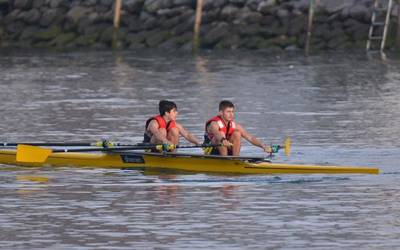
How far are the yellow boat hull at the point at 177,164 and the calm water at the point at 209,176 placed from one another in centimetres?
26

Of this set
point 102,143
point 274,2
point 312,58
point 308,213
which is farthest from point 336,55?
point 308,213

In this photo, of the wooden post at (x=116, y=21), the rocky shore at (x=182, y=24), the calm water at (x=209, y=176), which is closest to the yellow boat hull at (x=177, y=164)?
the calm water at (x=209, y=176)

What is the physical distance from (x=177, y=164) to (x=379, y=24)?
3481cm

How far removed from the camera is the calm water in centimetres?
2223

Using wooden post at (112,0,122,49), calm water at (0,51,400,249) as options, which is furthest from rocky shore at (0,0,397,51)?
calm water at (0,51,400,249)

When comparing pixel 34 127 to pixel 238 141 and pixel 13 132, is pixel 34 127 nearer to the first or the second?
pixel 13 132

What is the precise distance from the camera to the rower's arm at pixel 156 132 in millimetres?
29234

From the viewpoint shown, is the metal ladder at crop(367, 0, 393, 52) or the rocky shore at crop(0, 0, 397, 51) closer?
the metal ladder at crop(367, 0, 393, 52)

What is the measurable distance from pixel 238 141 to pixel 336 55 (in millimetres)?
34960

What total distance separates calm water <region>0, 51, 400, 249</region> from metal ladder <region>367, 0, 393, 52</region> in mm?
2238

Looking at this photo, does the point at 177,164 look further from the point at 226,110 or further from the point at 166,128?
the point at 226,110

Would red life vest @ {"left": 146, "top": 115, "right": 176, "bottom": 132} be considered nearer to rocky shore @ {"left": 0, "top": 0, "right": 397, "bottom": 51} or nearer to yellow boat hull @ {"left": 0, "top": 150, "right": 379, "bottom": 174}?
yellow boat hull @ {"left": 0, "top": 150, "right": 379, "bottom": 174}

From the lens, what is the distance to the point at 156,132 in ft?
96.2

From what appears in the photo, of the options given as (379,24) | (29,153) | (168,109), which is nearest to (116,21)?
(379,24)
